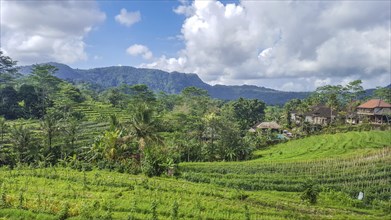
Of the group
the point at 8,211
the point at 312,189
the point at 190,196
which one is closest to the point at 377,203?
the point at 312,189

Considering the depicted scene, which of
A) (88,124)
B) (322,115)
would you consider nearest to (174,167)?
(88,124)

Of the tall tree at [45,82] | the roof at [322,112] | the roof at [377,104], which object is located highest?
the tall tree at [45,82]

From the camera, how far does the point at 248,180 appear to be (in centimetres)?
2800

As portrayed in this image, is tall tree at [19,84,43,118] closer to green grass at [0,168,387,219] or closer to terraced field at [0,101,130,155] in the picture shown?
terraced field at [0,101,130,155]

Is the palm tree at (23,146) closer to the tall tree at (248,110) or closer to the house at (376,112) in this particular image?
the tall tree at (248,110)

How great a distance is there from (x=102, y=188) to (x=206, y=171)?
13.3 meters

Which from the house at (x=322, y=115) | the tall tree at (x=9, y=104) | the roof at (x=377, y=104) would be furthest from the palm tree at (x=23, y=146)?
the roof at (x=377, y=104)

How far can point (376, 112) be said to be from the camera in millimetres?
63656

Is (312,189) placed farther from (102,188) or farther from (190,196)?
(102,188)

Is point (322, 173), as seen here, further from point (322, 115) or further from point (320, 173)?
point (322, 115)

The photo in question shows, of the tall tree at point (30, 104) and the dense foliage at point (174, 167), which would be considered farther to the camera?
the tall tree at point (30, 104)

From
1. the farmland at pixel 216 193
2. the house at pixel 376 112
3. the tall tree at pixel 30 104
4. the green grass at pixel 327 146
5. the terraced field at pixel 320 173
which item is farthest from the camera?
the tall tree at pixel 30 104

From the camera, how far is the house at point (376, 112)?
62.9 m

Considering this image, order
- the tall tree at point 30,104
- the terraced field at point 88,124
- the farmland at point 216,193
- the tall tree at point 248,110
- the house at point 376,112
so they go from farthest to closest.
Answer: the tall tree at point 248,110, the tall tree at point 30,104, the house at point 376,112, the terraced field at point 88,124, the farmland at point 216,193
